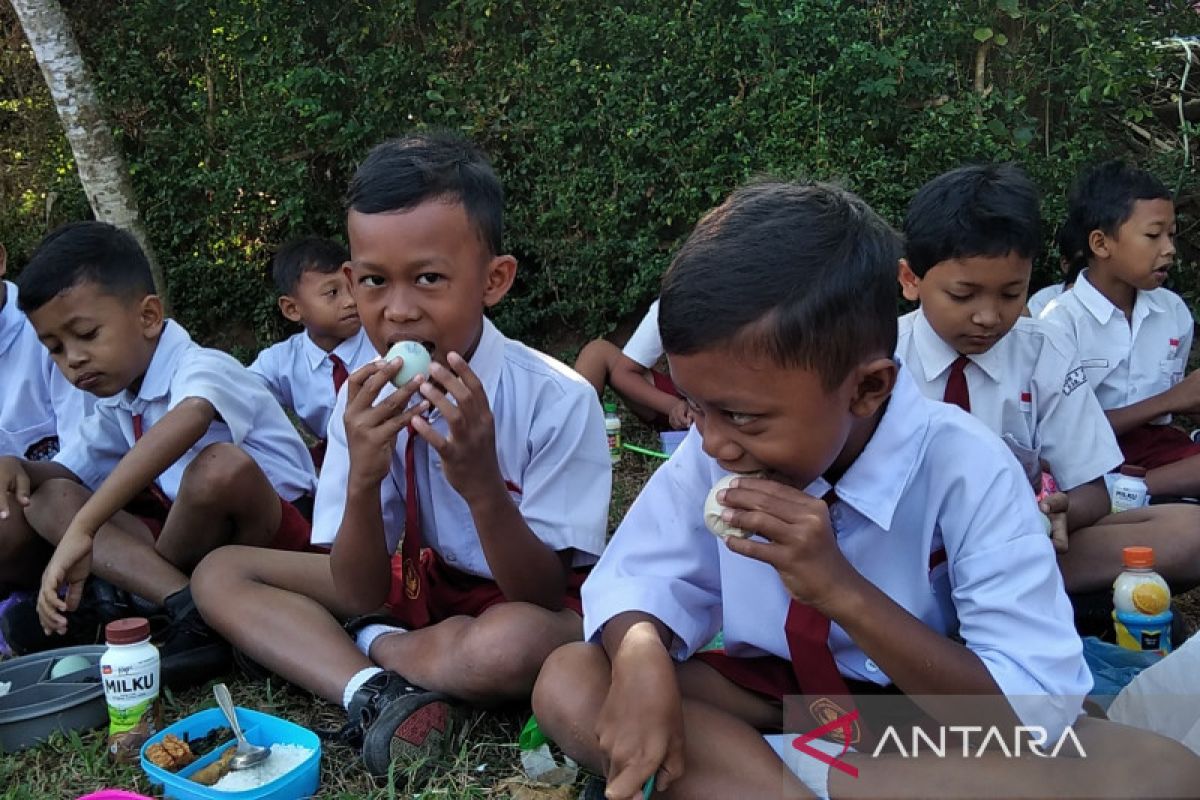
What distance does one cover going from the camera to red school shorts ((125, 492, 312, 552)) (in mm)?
3049

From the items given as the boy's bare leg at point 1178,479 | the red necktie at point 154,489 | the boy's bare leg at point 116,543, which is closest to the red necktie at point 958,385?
the boy's bare leg at point 1178,479

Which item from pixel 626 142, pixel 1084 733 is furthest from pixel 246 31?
pixel 1084 733

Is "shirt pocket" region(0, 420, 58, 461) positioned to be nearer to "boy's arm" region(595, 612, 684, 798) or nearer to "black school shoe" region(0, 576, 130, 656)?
"black school shoe" region(0, 576, 130, 656)

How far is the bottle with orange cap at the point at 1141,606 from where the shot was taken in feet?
8.16

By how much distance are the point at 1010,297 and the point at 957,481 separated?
1189mm

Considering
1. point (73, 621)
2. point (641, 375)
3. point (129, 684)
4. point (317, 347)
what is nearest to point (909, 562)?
point (129, 684)

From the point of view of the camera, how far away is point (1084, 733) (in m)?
1.64

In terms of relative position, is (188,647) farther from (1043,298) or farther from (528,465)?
(1043,298)

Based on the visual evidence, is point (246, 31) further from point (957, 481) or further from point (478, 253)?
point (957, 481)

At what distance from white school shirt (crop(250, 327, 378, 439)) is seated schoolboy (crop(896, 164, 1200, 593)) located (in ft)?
7.18

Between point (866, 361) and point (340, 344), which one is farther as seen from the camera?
point (340, 344)

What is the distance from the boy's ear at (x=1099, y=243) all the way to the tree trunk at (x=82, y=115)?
466 cm

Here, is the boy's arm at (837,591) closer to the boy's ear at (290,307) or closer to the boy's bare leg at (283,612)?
the boy's bare leg at (283,612)

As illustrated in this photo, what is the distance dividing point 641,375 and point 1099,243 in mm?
1958
